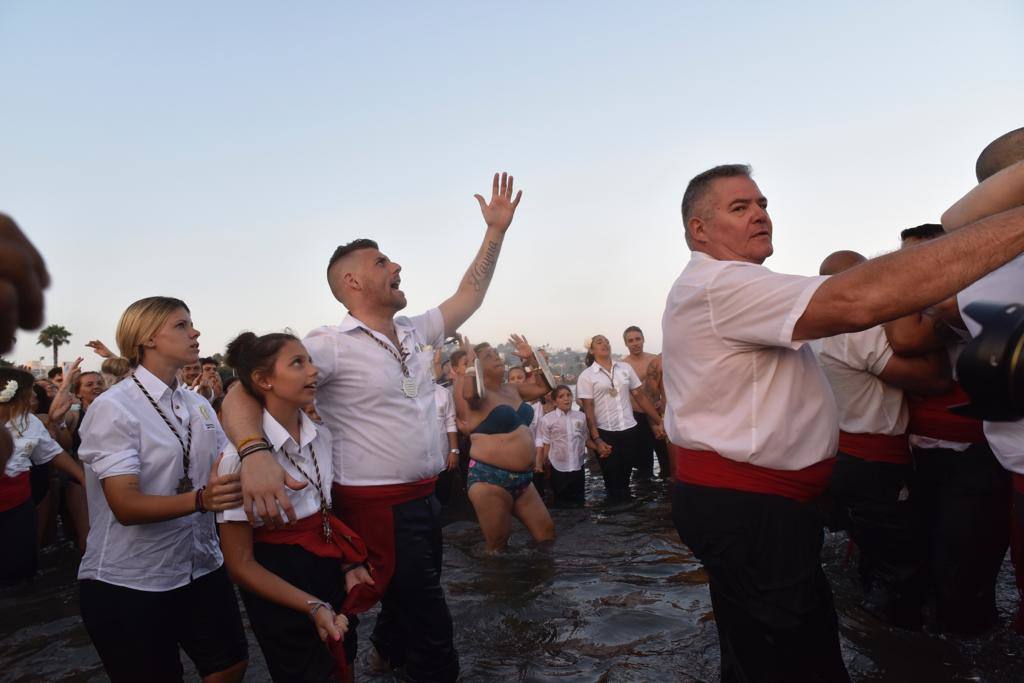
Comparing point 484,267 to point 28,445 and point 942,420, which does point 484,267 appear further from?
point 28,445

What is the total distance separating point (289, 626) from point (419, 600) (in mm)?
704

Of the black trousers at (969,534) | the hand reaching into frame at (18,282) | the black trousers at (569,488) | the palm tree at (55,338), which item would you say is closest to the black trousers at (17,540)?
the hand reaching into frame at (18,282)

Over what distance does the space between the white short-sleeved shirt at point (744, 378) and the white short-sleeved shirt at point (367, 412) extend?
1.44m

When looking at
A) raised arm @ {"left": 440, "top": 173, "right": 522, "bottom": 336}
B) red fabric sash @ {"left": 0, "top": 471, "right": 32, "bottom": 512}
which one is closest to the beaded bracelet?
raised arm @ {"left": 440, "top": 173, "right": 522, "bottom": 336}

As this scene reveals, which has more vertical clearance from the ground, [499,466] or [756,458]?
[756,458]

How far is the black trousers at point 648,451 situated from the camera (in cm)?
961

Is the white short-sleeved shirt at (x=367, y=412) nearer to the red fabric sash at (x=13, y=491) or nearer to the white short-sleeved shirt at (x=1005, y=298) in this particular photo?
the white short-sleeved shirt at (x=1005, y=298)

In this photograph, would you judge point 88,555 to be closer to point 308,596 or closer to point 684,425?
point 308,596

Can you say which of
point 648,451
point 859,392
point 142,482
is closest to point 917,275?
point 859,392

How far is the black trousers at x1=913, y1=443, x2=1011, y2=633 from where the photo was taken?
317 centimetres

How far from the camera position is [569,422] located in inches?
346

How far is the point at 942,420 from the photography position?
3277 mm

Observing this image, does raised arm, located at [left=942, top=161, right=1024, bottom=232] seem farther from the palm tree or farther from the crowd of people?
the palm tree

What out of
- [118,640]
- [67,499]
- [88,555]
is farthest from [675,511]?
[67,499]
